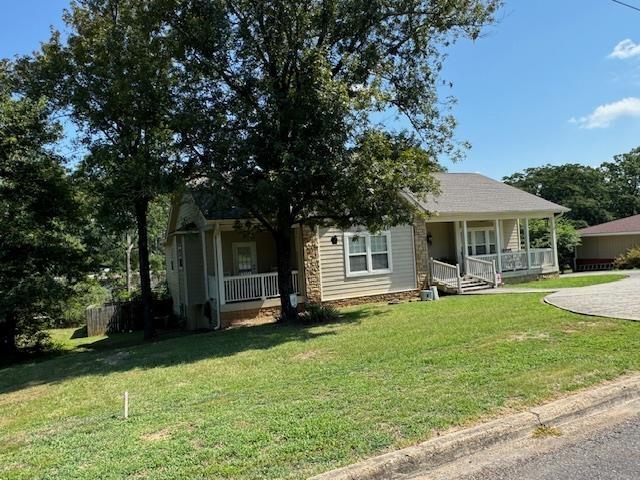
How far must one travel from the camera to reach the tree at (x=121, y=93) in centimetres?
1184

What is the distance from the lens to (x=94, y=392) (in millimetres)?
7812

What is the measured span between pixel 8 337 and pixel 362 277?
11680 mm

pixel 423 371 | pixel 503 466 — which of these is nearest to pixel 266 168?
pixel 423 371

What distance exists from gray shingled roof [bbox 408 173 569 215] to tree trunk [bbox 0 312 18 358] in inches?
572

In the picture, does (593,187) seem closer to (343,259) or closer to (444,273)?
(444,273)

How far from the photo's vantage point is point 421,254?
745 inches

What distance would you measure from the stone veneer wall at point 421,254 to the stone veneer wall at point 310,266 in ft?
13.9

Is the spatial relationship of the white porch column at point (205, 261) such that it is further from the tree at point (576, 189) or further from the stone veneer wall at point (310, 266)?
the tree at point (576, 189)

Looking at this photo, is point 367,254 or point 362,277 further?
point 367,254

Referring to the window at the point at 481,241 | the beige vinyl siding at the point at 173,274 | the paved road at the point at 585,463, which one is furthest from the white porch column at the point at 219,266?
the paved road at the point at 585,463

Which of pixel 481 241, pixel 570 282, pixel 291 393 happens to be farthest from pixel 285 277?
pixel 481 241

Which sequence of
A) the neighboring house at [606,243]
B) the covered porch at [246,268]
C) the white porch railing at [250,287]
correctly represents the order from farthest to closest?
the neighboring house at [606,243], the white porch railing at [250,287], the covered porch at [246,268]

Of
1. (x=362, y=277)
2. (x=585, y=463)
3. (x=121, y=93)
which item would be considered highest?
(x=121, y=93)

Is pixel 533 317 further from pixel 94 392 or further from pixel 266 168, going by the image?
pixel 94 392
